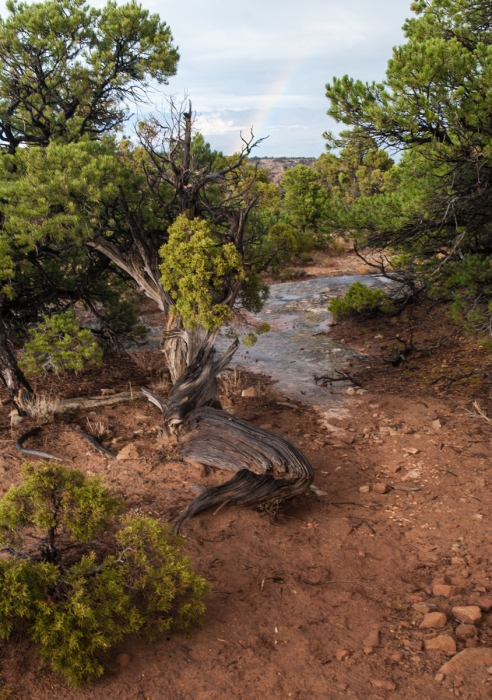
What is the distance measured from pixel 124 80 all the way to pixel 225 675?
8.23 m

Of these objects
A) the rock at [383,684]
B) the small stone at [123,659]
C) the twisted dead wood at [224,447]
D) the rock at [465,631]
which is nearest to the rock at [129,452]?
the twisted dead wood at [224,447]

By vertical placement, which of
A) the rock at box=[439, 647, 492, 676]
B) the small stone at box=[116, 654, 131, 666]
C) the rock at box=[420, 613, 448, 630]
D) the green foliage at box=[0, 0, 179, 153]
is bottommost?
the rock at box=[420, 613, 448, 630]

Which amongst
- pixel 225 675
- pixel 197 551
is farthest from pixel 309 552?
pixel 225 675

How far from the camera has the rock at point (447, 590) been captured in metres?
4.30

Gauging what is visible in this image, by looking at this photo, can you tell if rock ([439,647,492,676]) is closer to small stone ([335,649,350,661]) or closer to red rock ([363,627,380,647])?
red rock ([363,627,380,647])

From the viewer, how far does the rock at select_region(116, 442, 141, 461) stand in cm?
654

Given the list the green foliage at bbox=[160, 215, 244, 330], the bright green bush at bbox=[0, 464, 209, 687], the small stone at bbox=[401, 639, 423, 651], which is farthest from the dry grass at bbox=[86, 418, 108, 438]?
the small stone at bbox=[401, 639, 423, 651]

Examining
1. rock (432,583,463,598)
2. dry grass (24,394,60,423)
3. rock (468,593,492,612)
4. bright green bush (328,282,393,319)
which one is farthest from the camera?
bright green bush (328,282,393,319)

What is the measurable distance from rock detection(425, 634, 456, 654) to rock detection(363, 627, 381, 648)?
1.08 ft

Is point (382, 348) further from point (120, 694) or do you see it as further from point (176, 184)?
point (120, 694)

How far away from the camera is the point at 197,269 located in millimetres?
→ 6715

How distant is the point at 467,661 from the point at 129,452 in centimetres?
430

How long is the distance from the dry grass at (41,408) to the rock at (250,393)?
3.07 m

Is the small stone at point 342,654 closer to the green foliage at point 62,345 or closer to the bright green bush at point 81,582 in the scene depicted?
the bright green bush at point 81,582
